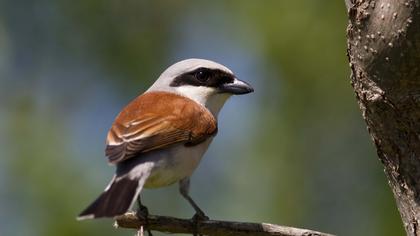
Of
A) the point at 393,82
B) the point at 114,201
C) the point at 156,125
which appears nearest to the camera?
the point at 393,82

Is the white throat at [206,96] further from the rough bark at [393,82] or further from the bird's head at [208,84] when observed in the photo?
the rough bark at [393,82]

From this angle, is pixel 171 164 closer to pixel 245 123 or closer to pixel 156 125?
pixel 156 125

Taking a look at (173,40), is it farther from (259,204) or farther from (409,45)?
(409,45)

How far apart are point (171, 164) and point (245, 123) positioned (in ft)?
8.42

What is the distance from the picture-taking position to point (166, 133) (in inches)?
153

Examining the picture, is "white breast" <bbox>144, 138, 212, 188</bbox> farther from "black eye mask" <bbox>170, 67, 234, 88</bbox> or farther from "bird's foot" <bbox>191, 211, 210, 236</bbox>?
"black eye mask" <bbox>170, 67, 234, 88</bbox>

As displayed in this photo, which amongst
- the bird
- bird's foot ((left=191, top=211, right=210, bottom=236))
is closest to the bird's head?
A: the bird

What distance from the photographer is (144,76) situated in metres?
6.87

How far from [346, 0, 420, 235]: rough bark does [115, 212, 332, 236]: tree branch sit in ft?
1.22

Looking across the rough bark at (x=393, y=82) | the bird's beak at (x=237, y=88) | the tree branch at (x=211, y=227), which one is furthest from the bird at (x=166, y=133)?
the rough bark at (x=393, y=82)

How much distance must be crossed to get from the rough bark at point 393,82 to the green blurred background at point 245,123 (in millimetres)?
2202

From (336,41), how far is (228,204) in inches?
59.5

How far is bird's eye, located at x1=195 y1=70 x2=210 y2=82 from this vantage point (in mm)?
4492

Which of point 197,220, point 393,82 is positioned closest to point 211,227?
point 197,220
